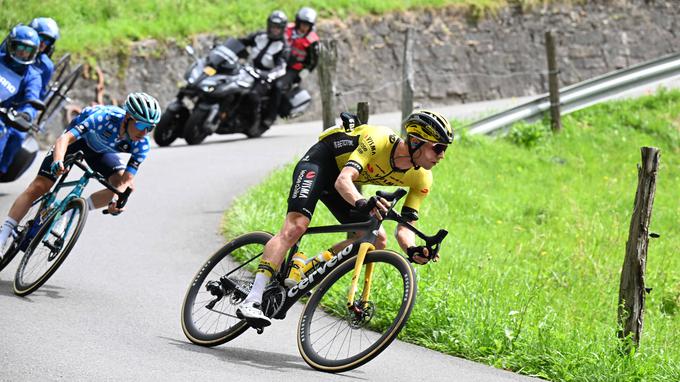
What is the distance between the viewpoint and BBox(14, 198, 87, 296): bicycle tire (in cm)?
929

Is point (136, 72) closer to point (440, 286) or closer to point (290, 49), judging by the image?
point (290, 49)

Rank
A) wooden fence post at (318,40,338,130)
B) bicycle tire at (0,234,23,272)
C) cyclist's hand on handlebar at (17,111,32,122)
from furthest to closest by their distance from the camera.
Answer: wooden fence post at (318,40,338,130) < cyclist's hand on handlebar at (17,111,32,122) < bicycle tire at (0,234,23,272)

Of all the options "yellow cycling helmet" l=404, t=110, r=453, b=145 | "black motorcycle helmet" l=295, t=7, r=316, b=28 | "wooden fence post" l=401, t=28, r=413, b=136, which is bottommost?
"yellow cycling helmet" l=404, t=110, r=453, b=145

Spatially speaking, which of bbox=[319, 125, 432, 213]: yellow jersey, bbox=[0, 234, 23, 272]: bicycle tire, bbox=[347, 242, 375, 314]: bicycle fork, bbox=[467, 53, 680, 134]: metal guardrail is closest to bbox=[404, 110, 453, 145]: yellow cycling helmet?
bbox=[319, 125, 432, 213]: yellow jersey

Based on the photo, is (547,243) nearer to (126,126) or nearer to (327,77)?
(327,77)

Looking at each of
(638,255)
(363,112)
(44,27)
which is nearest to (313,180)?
(638,255)

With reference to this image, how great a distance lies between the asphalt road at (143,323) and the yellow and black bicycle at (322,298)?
16 centimetres

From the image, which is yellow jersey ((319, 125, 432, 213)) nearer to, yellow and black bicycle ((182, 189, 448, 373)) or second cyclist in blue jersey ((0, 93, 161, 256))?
yellow and black bicycle ((182, 189, 448, 373))

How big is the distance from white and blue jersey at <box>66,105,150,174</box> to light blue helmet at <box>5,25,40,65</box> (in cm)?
301

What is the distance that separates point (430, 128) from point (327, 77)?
6.34 m

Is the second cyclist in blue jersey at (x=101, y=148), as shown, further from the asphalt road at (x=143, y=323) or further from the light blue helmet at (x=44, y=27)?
the light blue helmet at (x=44, y=27)

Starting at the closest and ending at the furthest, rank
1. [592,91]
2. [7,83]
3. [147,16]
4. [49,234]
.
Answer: [49,234]
[7,83]
[592,91]
[147,16]

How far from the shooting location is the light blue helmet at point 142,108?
30.6 feet

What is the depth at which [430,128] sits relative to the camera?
24.9 ft
